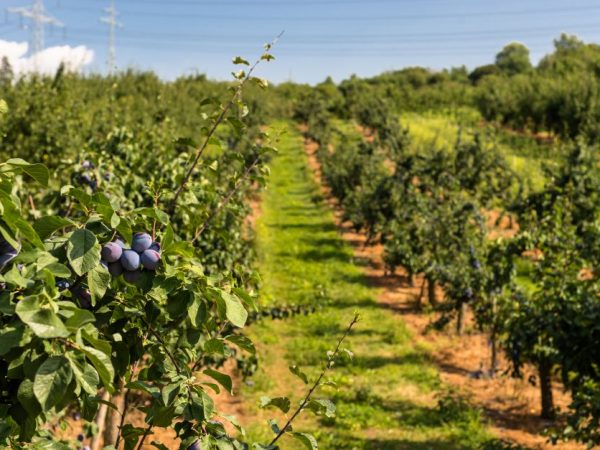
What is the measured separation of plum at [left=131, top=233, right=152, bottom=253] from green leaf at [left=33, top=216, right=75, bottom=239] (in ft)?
0.71

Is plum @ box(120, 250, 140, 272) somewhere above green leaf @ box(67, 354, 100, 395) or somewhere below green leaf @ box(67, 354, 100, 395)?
above

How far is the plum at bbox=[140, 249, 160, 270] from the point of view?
5.29ft

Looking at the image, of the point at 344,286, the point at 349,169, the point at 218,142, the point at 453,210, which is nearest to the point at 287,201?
the point at 349,169

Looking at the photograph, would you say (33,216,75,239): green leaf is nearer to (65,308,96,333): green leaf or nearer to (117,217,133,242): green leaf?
(117,217,133,242): green leaf

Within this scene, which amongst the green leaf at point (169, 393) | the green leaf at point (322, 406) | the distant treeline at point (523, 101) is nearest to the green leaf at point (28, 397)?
the green leaf at point (169, 393)

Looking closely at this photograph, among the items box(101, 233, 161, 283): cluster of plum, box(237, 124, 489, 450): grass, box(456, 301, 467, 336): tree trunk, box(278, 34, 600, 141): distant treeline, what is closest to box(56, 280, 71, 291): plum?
box(101, 233, 161, 283): cluster of plum

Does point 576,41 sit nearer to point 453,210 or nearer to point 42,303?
point 453,210

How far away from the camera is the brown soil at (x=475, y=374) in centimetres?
777

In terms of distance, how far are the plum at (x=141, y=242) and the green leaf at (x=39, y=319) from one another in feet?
1.67

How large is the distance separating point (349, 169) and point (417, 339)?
35.1 ft

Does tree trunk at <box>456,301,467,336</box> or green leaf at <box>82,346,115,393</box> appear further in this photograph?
tree trunk at <box>456,301,467,336</box>

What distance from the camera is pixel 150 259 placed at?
5.29ft

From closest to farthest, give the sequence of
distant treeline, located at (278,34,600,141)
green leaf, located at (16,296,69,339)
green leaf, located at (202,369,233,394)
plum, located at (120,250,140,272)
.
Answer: green leaf, located at (16,296,69,339) < plum, located at (120,250,140,272) < green leaf, located at (202,369,233,394) < distant treeline, located at (278,34,600,141)

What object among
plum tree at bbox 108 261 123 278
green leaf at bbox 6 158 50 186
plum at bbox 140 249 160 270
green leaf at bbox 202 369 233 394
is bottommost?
green leaf at bbox 202 369 233 394
